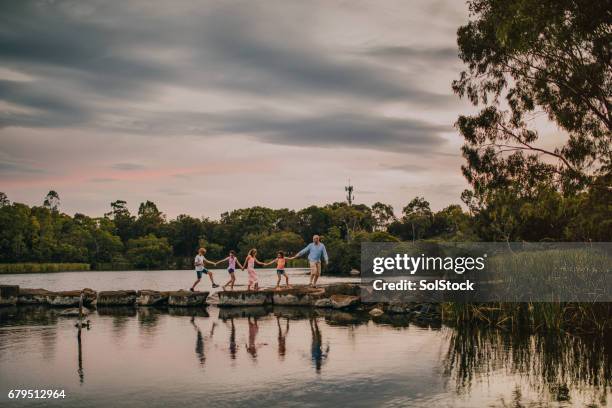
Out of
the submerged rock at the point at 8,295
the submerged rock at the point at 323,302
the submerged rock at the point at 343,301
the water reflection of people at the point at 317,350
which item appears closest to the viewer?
the water reflection of people at the point at 317,350

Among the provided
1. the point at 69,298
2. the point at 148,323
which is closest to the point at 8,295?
the point at 69,298

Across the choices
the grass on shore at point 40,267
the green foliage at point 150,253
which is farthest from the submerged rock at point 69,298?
the green foliage at point 150,253

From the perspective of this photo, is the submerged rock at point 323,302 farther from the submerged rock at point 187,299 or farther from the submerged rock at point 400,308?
the submerged rock at point 187,299

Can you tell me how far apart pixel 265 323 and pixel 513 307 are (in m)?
9.03

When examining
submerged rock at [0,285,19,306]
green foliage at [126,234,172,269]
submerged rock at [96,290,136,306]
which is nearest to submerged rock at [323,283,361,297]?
submerged rock at [96,290,136,306]

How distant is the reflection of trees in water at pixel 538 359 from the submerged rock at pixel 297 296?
416 inches

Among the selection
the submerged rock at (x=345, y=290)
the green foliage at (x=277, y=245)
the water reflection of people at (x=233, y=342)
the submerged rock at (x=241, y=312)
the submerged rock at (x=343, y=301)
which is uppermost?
the green foliage at (x=277, y=245)

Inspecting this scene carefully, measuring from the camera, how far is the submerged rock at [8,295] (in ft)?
105

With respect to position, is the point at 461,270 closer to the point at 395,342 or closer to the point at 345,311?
the point at 345,311

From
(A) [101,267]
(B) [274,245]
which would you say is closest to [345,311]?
(B) [274,245]

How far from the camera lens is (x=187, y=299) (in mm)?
30562

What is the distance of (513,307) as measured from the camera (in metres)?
21.7

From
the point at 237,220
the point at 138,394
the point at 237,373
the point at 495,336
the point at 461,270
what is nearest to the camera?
the point at 138,394

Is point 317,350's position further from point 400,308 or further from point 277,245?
point 277,245
